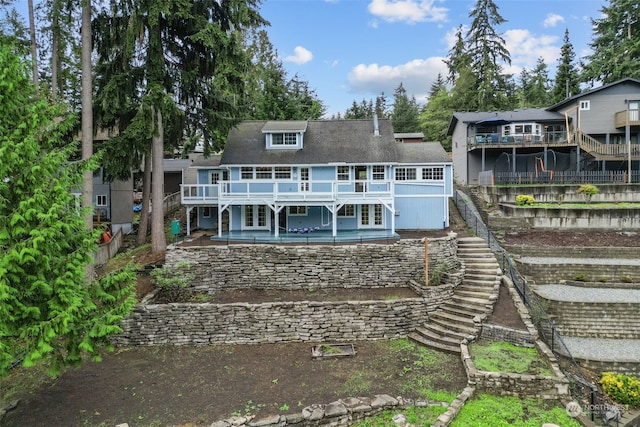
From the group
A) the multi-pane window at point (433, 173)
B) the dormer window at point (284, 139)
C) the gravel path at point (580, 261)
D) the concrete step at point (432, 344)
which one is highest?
the dormer window at point (284, 139)

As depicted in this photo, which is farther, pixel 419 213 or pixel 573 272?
pixel 419 213

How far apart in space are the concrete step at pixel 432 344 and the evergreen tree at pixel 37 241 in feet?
29.2

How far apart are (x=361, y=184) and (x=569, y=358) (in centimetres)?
1124

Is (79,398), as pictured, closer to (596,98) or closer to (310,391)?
(310,391)

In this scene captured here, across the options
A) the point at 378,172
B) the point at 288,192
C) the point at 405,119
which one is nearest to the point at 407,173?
the point at 378,172

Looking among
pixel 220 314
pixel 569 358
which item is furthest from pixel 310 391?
pixel 569 358

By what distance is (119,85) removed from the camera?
48.4ft

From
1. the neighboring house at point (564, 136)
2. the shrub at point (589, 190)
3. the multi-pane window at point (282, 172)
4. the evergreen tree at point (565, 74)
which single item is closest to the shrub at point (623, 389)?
the multi-pane window at point (282, 172)

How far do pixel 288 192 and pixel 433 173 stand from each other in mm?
7844

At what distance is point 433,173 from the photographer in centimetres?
1961

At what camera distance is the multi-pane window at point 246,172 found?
62.8 ft

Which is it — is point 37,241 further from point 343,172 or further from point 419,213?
point 419,213

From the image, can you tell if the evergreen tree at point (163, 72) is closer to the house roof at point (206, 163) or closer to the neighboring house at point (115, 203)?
the house roof at point (206, 163)

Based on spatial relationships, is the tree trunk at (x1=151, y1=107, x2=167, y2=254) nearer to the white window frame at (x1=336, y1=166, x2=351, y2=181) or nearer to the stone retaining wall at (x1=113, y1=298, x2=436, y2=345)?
the stone retaining wall at (x1=113, y1=298, x2=436, y2=345)
